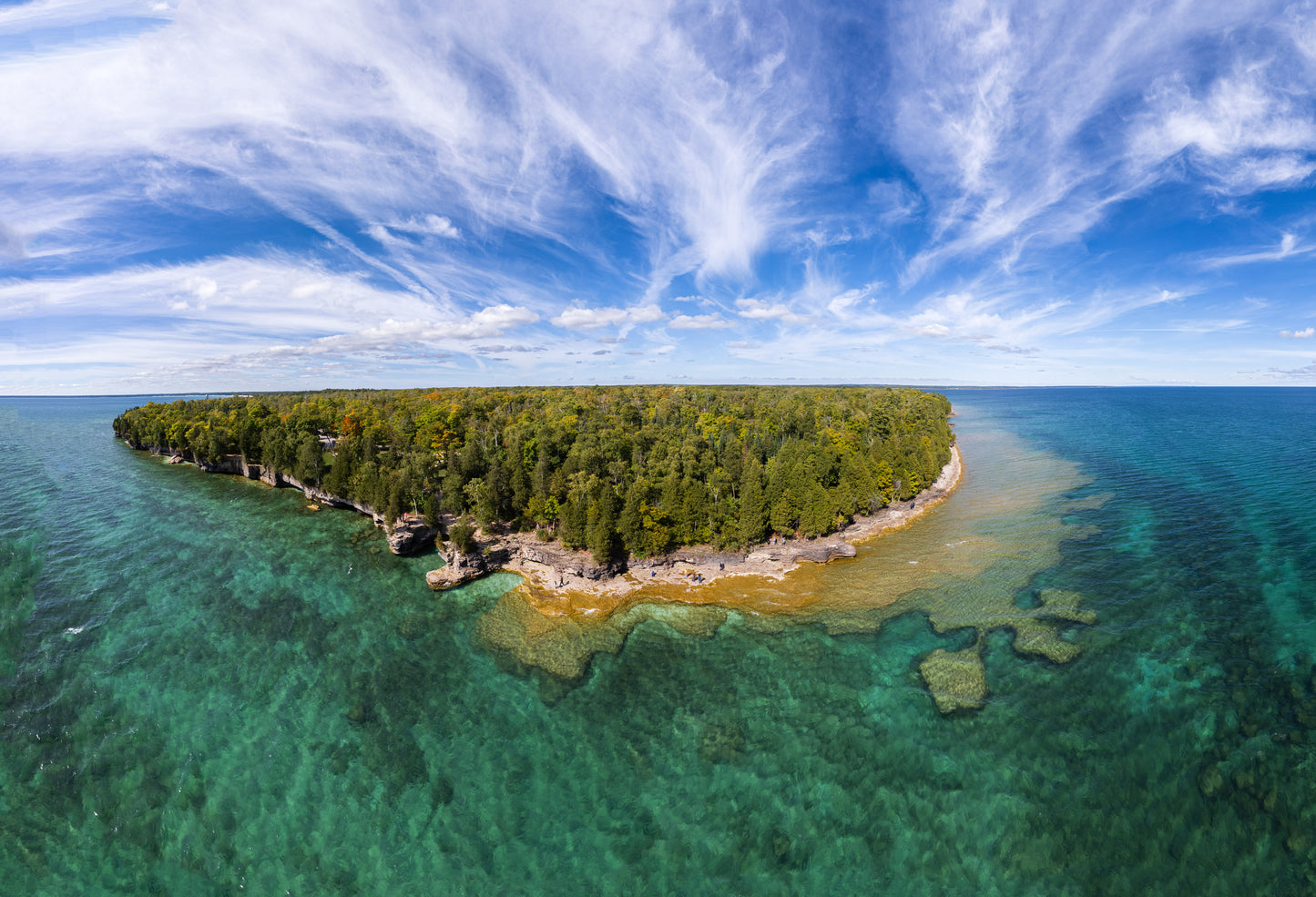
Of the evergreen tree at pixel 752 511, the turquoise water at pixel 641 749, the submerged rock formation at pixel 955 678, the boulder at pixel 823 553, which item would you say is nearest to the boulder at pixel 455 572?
the turquoise water at pixel 641 749

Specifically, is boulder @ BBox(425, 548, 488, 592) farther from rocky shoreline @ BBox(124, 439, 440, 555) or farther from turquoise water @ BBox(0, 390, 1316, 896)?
rocky shoreline @ BBox(124, 439, 440, 555)

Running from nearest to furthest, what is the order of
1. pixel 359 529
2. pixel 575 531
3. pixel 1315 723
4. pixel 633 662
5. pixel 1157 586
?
1. pixel 1315 723
2. pixel 633 662
3. pixel 1157 586
4. pixel 575 531
5. pixel 359 529

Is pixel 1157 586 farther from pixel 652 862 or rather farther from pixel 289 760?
pixel 289 760

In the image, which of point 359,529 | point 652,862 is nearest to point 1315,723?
point 652,862

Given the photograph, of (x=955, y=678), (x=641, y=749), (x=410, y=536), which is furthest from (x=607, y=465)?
(x=955, y=678)

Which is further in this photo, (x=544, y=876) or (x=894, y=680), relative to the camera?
(x=894, y=680)

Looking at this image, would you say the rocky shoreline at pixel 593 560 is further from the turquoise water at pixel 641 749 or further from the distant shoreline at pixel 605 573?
the turquoise water at pixel 641 749

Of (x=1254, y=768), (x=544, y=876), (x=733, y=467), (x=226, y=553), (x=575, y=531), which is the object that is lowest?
(x=544, y=876)

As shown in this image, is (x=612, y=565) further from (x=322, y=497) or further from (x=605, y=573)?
(x=322, y=497)
